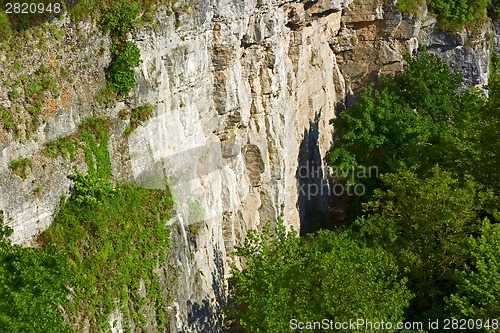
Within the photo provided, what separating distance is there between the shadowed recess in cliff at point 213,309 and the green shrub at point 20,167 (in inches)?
228

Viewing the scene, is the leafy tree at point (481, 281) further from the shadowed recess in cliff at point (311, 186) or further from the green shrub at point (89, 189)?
the shadowed recess in cliff at point (311, 186)

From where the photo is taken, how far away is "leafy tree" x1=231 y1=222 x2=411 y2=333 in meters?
18.6

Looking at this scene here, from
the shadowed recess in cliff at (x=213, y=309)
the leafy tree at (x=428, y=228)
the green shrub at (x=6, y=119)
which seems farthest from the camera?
the leafy tree at (x=428, y=228)

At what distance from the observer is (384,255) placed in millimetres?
21906

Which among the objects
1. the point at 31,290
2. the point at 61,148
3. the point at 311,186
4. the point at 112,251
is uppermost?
the point at 61,148

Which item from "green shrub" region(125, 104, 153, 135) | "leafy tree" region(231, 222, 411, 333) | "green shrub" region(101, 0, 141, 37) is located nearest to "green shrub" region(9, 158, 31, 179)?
"green shrub" region(125, 104, 153, 135)

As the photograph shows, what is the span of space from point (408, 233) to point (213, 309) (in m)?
6.68

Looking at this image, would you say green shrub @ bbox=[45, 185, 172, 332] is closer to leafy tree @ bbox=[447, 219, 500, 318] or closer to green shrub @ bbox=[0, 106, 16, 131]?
green shrub @ bbox=[0, 106, 16, 131]

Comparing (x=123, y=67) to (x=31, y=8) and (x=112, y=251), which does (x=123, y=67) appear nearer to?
(x=31, y=8)

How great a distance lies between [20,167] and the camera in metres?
16.8

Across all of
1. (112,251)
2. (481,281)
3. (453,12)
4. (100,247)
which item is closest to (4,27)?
(100,247)

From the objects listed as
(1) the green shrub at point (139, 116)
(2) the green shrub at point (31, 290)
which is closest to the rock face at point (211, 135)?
(1) the green shrub at point (139, 116)

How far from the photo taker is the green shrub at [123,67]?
1958 centimetres

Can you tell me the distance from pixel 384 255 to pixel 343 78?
17.2 meters
